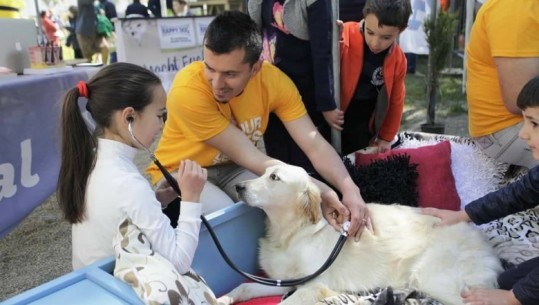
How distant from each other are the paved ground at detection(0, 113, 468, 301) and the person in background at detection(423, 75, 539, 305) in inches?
84.8

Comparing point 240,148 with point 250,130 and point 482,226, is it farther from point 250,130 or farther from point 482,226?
point 482,226

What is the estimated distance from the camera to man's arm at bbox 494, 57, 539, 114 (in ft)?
6.16

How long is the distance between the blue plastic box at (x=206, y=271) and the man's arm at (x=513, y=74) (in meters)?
A: 1.15

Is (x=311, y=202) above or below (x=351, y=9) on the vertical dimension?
below

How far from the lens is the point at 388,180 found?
7.36 ft

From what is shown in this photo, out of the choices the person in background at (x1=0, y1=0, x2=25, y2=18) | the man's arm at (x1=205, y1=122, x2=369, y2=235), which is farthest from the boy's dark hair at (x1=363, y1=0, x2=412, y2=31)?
the person in background at (x1=0, y1=0, x2=25, y2=18)

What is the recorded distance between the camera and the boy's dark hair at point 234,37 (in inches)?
69.2

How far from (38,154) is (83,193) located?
184 cm

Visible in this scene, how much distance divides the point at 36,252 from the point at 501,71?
2.83m

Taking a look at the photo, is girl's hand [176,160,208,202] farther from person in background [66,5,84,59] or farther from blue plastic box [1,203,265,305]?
person in background [66,5,84,59]

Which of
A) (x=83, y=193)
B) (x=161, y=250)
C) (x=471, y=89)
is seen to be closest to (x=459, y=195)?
(x=471, y=89)

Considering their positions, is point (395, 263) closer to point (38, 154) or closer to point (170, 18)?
point (38, 154)

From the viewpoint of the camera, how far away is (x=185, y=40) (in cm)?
554

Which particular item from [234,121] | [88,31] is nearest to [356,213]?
[234,121]
